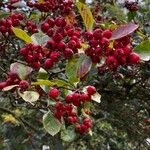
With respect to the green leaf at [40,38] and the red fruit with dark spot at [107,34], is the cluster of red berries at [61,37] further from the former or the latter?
the red fruit with dark spot at [107,34]

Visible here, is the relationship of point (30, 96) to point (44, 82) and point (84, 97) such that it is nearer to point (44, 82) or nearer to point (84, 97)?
point (44, 82)

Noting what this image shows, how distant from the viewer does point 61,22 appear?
6.46ft

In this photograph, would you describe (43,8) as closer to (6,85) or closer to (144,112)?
(6,85)

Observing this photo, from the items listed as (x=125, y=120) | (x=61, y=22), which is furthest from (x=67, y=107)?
(x=125, y=120)

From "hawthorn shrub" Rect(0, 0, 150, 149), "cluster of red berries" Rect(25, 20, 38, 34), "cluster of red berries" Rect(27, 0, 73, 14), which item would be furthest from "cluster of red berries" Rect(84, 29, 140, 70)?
"cluster of red berries" Rect(27, 0, 73, 14)

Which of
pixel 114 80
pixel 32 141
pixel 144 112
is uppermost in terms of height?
pixel 114 80

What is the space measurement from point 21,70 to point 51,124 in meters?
0.23

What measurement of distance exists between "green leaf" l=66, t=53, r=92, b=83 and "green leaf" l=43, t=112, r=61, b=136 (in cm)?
15

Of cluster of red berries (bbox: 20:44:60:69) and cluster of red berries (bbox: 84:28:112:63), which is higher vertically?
cluster of red berries (bbox: 84:28:112:63)

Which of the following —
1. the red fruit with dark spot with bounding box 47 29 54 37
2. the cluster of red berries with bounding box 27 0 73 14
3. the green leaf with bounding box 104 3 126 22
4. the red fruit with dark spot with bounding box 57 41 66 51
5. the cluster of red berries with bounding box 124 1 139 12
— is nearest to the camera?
the red fruit with dark spot with bounding box 57 41 66 51

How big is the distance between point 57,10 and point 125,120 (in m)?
1.54

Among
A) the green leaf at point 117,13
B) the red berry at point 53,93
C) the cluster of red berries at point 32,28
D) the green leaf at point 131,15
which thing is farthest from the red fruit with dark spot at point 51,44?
the green leaf at point 131,15

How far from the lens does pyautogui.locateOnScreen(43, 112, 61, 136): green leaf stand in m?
1.65

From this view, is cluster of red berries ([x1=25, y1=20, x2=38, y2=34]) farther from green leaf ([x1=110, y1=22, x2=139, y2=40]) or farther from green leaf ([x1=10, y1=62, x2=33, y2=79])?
green leaf ([x1=110, y1=22, x2=139, y2=40])
